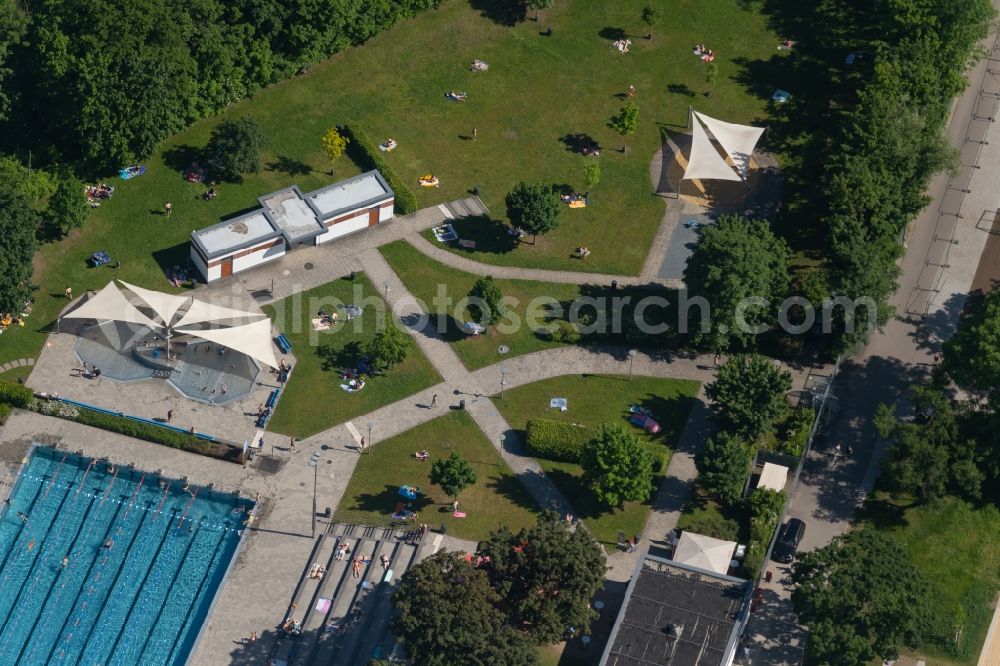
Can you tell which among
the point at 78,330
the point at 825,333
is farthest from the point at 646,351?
the point at 78,330

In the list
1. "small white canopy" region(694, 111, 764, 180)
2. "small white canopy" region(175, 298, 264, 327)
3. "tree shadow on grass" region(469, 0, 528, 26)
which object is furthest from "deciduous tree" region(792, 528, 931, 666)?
"tree shadow on grass" region(469, 0, 528, 26)

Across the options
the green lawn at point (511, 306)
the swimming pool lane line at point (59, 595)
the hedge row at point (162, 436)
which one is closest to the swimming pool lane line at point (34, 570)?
the swimming pool lane line at point (59, 595)

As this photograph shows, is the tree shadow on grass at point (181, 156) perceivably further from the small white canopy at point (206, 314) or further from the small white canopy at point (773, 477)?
the small white canopy at point (773, 477)

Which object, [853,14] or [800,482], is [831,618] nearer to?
[800,482]

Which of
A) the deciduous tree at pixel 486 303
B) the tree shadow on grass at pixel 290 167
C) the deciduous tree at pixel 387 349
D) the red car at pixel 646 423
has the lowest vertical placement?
the deciduous tree at pixel 387 349

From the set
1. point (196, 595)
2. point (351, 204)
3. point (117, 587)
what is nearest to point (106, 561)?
point (117, 587)

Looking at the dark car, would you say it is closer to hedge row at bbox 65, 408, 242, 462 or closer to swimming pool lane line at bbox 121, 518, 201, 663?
hedge row at bbox 65, 408, 242, 462

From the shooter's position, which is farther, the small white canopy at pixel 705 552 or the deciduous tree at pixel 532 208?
the deciduous tree at pixel 532 208
